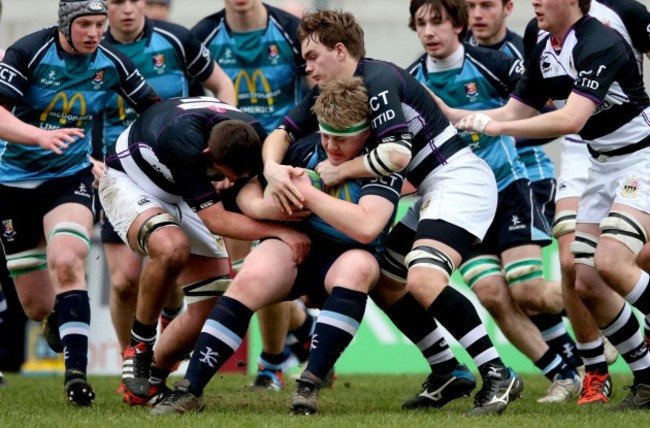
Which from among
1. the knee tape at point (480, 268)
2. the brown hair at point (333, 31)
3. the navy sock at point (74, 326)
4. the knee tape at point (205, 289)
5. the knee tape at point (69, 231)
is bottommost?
the navy sock at point (74, 326)

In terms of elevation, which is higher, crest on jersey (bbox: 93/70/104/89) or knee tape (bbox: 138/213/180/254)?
crest on jersey (bbox: 93/70/104/89)

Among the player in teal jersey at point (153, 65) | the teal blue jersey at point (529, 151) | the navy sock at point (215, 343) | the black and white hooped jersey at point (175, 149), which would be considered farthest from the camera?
the teal blue jersey at point (529, 151)

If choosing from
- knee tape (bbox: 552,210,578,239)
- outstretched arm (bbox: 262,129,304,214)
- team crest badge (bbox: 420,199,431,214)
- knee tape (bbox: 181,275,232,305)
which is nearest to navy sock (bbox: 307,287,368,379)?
outstretched arm (bbox: 262,129,304,214)

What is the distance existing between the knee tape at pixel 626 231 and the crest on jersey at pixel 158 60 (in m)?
3.90

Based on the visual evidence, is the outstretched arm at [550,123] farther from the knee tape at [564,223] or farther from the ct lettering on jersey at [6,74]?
the ct lettering on jersey at [6,74]

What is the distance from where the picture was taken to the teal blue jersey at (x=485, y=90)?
8.55 meters

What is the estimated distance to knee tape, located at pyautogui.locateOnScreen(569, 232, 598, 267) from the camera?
6.96 m

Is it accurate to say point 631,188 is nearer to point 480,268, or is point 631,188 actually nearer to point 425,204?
point 425,204

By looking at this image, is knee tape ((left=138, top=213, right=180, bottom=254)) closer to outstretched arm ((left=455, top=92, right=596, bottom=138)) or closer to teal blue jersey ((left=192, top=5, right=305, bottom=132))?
outstretched arm ((left=455, top=92, right=596, bottom=138))

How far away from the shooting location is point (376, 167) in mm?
6410

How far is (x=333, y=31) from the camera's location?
6.72 metres

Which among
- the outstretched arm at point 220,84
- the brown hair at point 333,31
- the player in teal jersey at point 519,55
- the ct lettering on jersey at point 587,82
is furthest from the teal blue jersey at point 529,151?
the ct lettering on jersey at point 587,82

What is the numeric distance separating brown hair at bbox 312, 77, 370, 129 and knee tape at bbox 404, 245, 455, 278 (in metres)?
0.76

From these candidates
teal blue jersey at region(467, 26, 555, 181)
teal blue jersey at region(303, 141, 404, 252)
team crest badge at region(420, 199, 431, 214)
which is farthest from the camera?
teal blue jersey at region(467, 26, 555, 181)
